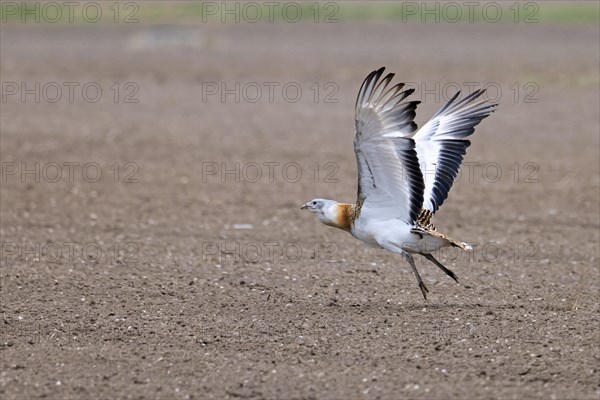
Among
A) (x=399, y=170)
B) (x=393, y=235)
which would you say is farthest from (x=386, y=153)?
(x=393, y=235)

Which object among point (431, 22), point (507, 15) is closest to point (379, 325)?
point (431, 22)

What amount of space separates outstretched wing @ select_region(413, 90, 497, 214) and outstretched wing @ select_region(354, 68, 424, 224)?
676 mm

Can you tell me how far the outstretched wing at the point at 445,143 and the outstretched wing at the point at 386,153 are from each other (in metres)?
0.68

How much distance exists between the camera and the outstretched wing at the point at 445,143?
8.81 metres

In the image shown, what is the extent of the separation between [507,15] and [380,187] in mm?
31193

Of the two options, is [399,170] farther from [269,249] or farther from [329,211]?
[269,249]

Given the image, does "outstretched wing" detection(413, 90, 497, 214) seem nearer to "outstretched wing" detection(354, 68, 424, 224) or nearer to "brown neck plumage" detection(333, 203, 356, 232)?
"outstretched wing" detection(354, 68, 424, 224)

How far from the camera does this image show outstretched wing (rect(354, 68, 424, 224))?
7422 mm

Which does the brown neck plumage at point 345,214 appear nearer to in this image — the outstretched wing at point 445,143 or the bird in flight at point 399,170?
the bird in flight at point 399,170

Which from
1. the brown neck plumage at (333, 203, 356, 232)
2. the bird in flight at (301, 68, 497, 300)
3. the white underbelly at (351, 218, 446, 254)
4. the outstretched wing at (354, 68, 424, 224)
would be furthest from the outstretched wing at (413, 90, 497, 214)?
the brown neck plumage at (333, 203, 356, 232)

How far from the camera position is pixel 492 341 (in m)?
7.27

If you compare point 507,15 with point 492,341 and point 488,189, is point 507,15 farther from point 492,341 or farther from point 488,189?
point 492,341

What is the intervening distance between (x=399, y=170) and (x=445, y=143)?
1.24 metres

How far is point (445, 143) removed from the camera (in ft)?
29.4
